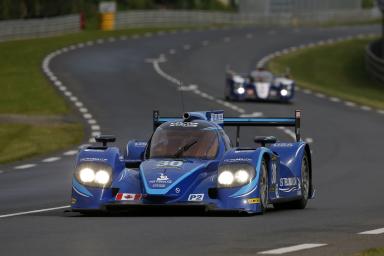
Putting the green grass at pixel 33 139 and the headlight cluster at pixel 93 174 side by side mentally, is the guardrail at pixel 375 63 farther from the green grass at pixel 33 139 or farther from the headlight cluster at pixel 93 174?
the headlight cluster at pixel 93 174

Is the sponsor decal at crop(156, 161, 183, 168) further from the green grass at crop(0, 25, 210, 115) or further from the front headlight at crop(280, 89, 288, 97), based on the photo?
the front headlight at crop(280, 89, 288, 97)

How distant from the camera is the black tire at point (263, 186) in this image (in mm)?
15164

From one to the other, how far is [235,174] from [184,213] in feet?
2.66

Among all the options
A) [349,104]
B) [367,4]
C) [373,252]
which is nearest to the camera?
[373,252]

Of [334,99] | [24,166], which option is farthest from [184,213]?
[334,99]

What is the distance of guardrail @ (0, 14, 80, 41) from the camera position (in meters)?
70.1

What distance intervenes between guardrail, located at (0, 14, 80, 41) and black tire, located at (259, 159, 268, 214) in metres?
54.6

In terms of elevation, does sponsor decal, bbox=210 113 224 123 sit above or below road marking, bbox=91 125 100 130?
above

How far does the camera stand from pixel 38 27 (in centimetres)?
7400

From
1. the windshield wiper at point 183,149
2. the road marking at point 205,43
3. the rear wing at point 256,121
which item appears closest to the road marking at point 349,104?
the rear wing at point 256,121

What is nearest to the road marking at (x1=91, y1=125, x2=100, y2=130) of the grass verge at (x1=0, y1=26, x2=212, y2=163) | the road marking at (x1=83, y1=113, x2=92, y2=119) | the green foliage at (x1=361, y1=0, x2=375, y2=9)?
the grass verge at (x1=0, y1=26, x2=212, y2=163)

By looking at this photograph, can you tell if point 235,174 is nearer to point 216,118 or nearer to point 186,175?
point 186,175

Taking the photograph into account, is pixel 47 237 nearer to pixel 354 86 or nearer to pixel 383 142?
pixel 383 142

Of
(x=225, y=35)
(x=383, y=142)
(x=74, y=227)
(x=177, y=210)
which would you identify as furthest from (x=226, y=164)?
(x=225, y=35)
